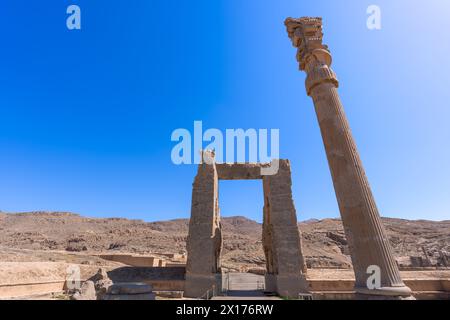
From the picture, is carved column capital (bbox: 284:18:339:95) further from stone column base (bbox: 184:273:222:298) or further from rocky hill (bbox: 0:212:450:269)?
rocky hill (bbox: 0:212:450:269)

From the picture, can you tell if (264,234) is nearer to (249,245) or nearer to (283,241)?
(283,241)

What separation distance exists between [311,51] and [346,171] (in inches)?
132

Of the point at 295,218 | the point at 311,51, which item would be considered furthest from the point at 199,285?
the point at 311,51

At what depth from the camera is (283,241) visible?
1262 cm

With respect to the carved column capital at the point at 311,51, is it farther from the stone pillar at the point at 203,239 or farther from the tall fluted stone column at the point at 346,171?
the stone pillar at the point at 203,239

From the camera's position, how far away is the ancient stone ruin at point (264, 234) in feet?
39.5

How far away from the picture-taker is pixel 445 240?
3491 cm

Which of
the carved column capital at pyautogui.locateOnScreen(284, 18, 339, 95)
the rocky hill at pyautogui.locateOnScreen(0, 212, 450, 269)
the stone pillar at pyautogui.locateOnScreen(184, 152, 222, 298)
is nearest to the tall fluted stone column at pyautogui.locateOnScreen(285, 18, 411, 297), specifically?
the carved column capital at pyautogui.locateOnScreen(284, 18, 339, 95)

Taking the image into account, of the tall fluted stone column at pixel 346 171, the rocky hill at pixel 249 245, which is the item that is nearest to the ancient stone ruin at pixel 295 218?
the tall fluted stone column at pixel 346 171

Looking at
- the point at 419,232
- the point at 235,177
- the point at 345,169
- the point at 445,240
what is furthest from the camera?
the point at 419,232

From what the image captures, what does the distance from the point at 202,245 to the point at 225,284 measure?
2746 mm
